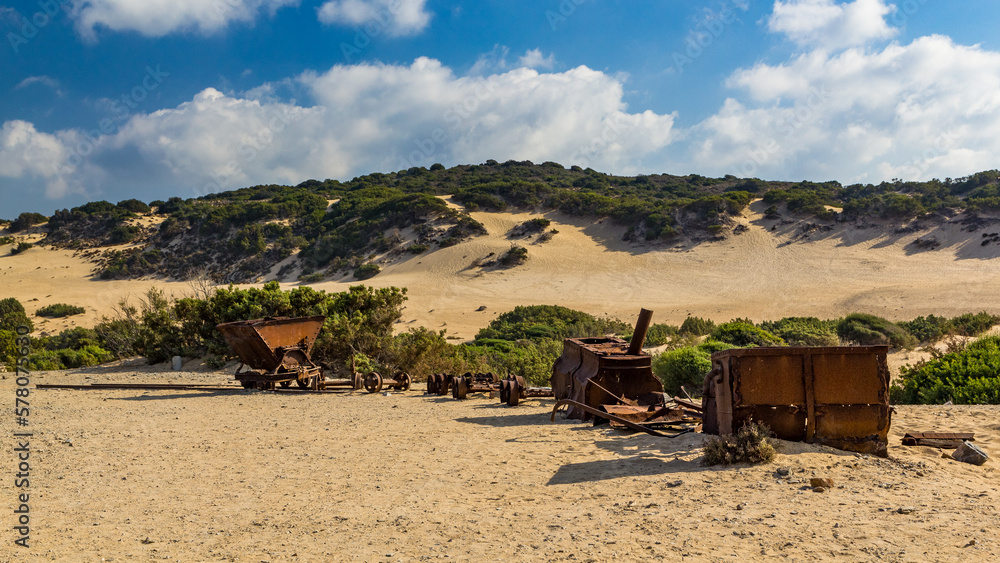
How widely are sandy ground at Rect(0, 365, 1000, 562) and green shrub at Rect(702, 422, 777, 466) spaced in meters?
0.12

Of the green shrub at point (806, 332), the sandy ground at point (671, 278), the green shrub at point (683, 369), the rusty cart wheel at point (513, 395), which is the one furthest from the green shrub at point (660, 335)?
the rusty cart wheel at point (513, 395)

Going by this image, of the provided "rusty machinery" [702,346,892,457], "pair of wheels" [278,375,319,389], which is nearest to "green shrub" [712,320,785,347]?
"pair of wheels" [278,375,319,389]

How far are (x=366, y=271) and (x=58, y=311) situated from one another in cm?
1722

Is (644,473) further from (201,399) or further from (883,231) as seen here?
(883,231)

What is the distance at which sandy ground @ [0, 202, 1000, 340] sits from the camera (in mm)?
28359

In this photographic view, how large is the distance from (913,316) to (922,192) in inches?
1411

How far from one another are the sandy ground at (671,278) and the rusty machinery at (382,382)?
504 inches

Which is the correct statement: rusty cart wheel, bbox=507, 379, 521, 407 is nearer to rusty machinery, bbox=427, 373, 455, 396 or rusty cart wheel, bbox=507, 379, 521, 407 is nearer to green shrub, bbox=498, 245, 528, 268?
rusty machinery, bbox=427, 373, 455, 396

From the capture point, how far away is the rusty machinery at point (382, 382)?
11.9m

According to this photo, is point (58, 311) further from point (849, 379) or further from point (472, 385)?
point (849, 379)

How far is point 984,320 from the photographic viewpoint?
18.3 meters

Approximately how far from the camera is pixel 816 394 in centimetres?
544

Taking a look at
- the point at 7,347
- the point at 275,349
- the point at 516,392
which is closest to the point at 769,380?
the point at 516,392

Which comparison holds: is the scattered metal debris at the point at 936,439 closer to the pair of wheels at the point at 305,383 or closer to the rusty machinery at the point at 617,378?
the rusty machinery at the point at 617,378
